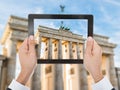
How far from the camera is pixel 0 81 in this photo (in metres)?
31.7

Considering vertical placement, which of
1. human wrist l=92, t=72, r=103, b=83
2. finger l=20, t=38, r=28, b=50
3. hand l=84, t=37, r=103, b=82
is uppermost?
finger l=20, t=38, r=28, b=50

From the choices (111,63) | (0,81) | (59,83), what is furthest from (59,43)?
(111,63)

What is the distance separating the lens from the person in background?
2197 mm

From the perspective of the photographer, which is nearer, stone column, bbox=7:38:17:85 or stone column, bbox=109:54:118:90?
stone column, bbox=7:38:17:85

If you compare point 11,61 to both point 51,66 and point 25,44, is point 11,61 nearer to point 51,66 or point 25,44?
point 51,66

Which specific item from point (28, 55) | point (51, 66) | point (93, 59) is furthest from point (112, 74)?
point (28, 55)

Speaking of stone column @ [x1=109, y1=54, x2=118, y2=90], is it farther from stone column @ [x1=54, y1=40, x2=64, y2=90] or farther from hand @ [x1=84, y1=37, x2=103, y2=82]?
hand @ [x1=84, y1=37, x2=103, y2=82]

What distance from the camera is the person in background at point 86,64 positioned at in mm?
2197

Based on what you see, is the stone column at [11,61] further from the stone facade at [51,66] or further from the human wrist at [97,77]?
the human wrist at [97,77]

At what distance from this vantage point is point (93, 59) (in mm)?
2277

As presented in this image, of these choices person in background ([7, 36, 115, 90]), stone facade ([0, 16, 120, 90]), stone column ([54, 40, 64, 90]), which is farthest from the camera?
Answer: stone column ([54, 40, 64, 90])

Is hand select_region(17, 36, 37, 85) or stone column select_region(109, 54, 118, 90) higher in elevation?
hand select_region(17, 36, 37, 85)

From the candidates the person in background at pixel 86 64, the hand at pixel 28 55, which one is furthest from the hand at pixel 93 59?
the hand at pixel 28 55

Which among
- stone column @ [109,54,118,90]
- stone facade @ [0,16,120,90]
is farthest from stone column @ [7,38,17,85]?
stone column @ [109,54,118,90]
